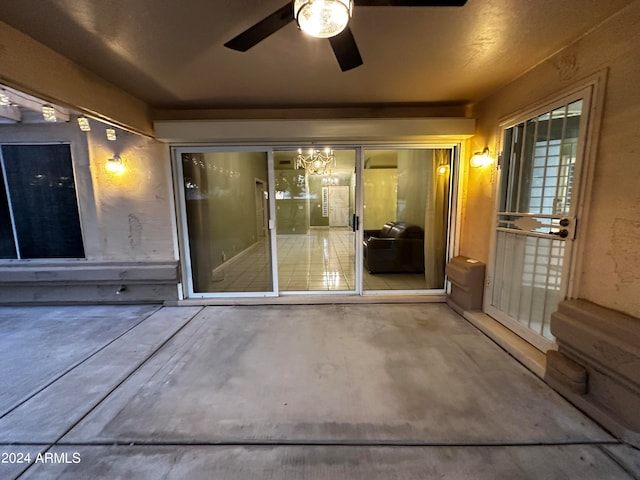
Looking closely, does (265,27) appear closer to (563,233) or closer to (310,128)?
(310,128)

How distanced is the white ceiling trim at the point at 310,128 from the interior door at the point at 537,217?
2.16ft

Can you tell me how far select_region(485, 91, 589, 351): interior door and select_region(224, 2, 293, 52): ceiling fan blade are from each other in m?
2.08

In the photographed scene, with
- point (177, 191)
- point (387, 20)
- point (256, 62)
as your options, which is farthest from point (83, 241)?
point (387, 20)

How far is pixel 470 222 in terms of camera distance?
3363 mm

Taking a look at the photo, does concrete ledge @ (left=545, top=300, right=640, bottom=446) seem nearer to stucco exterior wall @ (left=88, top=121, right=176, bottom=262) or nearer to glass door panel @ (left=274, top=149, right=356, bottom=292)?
glass door panel @ (left=274, top=149, right=356, bottom=292)

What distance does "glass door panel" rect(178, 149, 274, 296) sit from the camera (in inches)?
142

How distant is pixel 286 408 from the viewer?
1.78 metres

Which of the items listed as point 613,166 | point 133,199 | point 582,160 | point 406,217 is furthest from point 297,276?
point 613,166

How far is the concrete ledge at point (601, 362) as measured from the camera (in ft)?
4.83

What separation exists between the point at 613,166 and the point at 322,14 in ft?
6.57

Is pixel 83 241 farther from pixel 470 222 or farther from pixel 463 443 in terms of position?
pixel 470 222

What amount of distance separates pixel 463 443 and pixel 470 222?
2544mm

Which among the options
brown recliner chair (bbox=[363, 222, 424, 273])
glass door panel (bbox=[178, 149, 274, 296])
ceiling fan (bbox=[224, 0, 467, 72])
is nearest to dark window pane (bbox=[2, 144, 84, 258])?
glass door panel (bbox=[178, 149, 274, 296])

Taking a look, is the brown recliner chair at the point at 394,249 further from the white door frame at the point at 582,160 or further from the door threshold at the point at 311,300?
the white door frame at the point at 582,160
